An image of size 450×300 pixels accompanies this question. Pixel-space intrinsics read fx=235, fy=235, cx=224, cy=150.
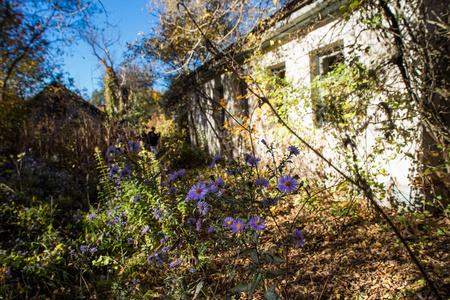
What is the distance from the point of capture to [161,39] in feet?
21.3

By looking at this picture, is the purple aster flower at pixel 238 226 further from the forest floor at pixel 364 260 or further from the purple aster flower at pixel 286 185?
the forest floor at pixel 364 260

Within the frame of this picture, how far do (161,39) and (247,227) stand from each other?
21.5 ft

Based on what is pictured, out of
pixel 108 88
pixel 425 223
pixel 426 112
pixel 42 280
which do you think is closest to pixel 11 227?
pixel 42 280

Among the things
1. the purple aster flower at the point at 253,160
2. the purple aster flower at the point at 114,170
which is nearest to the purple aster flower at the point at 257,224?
the purple aster flower at the point at 253,160

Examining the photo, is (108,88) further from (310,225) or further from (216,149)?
(310,225)

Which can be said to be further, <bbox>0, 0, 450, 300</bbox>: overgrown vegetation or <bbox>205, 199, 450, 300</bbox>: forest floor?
<bbox>205, 199, 450, 300</bbox>: forest floor

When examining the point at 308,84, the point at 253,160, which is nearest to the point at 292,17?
the point at 308,84

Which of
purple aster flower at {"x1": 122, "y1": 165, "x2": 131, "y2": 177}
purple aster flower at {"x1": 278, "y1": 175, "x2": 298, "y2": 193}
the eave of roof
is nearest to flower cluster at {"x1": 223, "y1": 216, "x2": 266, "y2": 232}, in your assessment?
purple aster flower at {"x1": 278, "y1": 175, "x2": 298, "y2": 193}

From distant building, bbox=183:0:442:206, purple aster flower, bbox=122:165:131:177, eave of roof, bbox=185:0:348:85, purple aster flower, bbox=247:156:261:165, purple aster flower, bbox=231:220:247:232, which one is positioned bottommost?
purple aster flower, bbox=231:220:247:232

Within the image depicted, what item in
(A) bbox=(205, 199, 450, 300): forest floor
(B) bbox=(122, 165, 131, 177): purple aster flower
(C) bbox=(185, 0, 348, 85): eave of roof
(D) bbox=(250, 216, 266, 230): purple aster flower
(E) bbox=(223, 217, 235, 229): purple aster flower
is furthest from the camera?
(C) bbox=(185, 0, 348, 85): eave of roof

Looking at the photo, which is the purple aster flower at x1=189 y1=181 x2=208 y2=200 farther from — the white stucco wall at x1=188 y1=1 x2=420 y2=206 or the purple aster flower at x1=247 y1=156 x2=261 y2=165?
the white stucco wall at x1=188 y1=1 x2=420 y2=206

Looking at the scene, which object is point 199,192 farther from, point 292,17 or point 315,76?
point 292,17

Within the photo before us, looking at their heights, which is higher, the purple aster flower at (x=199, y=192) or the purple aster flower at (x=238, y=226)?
the purple aster flower at (x=199, y=192)

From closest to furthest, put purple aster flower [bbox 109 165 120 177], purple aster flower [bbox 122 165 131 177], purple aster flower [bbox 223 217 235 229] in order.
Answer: purple aster flower [bbox 223 217 235 229]
purple aster flower [bbox 122 165 131 177]
purple aster flower [bbox 109 165 120 177]
